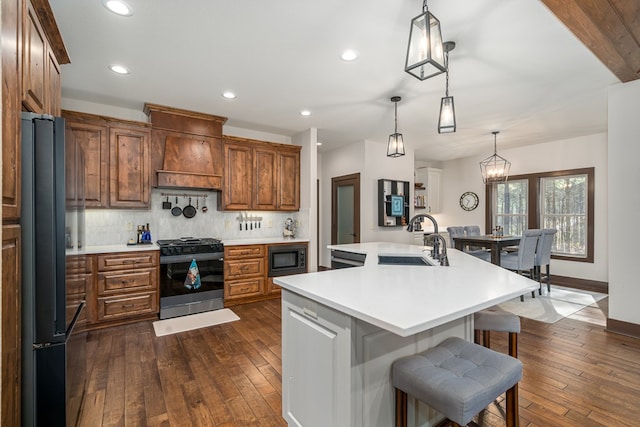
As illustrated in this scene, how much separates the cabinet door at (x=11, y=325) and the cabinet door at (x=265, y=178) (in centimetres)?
356

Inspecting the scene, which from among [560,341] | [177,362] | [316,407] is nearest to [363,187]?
[560,341]

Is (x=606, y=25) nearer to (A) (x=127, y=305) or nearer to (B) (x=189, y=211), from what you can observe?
(B) (x=189, y=211)

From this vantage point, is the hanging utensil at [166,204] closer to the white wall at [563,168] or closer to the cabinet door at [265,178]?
the cabinet door at [265,178]

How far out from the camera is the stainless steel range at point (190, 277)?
3734 millimetres

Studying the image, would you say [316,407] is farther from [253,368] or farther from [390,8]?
[390,8]

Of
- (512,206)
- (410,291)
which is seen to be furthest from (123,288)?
(512,206)

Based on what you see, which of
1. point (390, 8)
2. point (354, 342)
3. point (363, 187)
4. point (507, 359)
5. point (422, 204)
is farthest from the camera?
point (422, 204)

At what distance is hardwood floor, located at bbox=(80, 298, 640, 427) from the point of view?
1946 millimetres

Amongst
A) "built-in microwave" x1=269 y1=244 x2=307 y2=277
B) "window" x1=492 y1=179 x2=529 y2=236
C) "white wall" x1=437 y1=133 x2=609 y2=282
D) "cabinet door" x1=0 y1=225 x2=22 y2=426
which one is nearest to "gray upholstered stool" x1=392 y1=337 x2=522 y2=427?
"cabinet door" x1=0 y1=225 x2=22 y2=426

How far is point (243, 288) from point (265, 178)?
1725 millimetres

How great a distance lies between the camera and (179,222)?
4387 mm

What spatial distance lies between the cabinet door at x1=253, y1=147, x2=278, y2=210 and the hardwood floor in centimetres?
199

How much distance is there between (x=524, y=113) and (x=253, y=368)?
15.2ft

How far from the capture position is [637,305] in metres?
3.09
